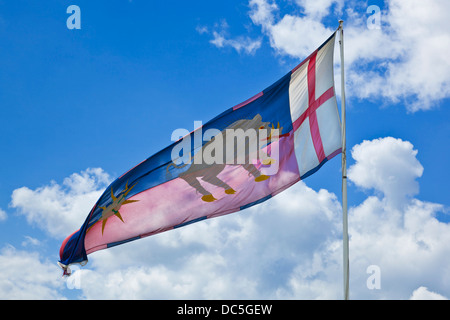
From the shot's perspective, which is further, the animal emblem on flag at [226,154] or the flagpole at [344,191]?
the animal emblem on flag at [226,154]

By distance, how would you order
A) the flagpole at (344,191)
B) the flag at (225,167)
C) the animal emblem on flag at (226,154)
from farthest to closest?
the animal emblem on flag at (226,154) < the flag at (225,167) < the flagpole at (344,191)

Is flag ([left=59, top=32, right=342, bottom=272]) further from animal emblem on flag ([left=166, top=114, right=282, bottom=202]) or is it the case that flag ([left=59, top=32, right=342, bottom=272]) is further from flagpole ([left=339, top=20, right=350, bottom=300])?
flagpole ([left=339, top=20, right=350, bottom=300])

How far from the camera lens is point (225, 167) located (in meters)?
20.4

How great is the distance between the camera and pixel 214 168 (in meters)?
20.4

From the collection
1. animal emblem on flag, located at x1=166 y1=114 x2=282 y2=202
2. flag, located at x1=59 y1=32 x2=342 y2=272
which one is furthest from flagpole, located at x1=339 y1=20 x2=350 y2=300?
animal emblem on flag, located at x1=166 y1=114 x2=282 y2=202

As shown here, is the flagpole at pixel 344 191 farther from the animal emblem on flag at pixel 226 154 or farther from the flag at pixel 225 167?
the animal emblem on flag at pixel 226 154

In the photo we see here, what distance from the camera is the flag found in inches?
764

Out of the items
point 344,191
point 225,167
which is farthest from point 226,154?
point 344,191

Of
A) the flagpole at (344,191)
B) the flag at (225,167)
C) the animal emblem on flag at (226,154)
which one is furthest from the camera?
the animal emblem on flag at (226,154)

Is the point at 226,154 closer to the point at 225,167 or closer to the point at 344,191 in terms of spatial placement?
the point at 225,167

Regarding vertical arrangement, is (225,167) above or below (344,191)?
above

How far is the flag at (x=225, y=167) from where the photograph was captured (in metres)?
19.4

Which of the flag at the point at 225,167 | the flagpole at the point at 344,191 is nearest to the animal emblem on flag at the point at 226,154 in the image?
the flag at the point at 225,167
